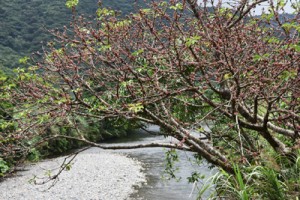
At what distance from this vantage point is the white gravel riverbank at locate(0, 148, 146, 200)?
43.6 feet

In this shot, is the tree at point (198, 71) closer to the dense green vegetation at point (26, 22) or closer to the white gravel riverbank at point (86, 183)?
the white gravel riverbank at point (86, 183)

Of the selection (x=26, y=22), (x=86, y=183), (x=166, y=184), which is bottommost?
(x=86, y=183)

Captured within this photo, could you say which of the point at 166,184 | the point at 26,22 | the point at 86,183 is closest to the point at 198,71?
the point at 166,184

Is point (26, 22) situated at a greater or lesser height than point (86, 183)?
greater

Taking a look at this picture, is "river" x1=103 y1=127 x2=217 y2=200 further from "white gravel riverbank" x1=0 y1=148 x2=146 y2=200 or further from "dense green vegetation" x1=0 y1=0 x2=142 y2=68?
"dense green vegetation" x1=0 y1=0 x2=142 y2=68

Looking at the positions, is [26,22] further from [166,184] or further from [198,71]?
[198,71]

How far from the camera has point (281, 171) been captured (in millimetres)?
3596

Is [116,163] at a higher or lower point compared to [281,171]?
lower

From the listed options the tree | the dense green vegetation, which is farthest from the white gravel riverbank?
the dense green vegetation

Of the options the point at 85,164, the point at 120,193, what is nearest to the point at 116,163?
the point at 85,164

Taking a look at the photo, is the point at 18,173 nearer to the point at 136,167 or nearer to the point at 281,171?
the point at 136,167

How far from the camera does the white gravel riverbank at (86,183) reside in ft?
43.6

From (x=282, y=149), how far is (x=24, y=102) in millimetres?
3172

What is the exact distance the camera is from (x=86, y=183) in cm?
1548
